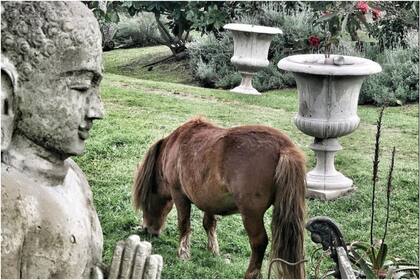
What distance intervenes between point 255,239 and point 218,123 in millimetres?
4020

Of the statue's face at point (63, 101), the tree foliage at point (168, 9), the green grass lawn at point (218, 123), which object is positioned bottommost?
the green grass lawn at point (218, 123)

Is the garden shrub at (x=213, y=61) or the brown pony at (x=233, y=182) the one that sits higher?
the brown pony at (x=233, y=182)

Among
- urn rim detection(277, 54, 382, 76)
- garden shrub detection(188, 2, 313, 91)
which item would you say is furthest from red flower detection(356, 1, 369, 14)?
garden shrub detection(188, 2, 313, 91)

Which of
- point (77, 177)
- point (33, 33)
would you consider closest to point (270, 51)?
point (77, 177)

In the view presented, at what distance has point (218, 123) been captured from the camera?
8.98 meters

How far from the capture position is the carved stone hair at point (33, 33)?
6.14ft

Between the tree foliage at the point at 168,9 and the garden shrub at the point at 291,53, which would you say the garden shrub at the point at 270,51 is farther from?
the tree foliage at the point at 168,9

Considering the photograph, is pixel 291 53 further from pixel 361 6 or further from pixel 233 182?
pixel 233 182

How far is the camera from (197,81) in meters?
12.0

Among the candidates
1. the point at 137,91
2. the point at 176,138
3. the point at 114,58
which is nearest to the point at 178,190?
the point at 176,138

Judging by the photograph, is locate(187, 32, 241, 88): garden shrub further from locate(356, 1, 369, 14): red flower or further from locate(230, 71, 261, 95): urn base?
locate(356, 1, 369, 14): red flower

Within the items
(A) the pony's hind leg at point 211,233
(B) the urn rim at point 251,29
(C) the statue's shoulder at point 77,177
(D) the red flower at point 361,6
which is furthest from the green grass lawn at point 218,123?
(C) the statue's shoulder at point 77,177

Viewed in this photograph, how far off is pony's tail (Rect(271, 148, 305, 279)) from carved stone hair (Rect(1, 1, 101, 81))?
9.31 ft

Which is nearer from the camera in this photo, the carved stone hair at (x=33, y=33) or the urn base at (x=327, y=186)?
the carved stone hair at (x=33, y=33)
